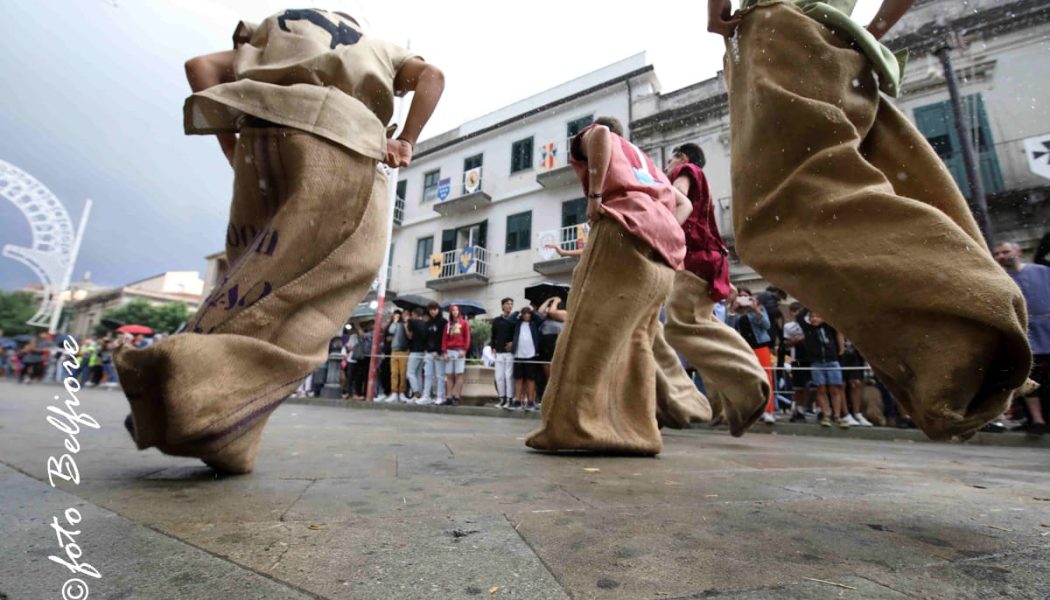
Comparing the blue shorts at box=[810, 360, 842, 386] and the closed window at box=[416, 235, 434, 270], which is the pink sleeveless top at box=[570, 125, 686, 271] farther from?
the closed window at box=[416, 235, 434, 270]

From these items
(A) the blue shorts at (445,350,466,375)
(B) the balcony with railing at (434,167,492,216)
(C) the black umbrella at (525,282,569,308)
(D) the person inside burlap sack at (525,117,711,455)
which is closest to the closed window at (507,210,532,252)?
(B) the balcony with railing at (434,167,492,216)

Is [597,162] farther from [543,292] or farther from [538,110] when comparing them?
[538,110]

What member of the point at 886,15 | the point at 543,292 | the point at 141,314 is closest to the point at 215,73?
the point at 886,15

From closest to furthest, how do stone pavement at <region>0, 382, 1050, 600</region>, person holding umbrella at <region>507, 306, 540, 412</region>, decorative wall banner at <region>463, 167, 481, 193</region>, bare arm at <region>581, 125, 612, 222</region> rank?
1. stone pavement at <region>0, 382, 1050, 600</region>
2. bare arm at <region>581, 125, 612, 222</region>
3. person holding umbrella at <region>507, 306, 540, 412</region>
4. decorative wall banner at <region>463, 167, 481, 193</region>

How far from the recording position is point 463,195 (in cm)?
1986

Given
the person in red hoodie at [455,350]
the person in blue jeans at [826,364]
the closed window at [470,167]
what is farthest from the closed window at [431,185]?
the person in blue jeans at [826,364]

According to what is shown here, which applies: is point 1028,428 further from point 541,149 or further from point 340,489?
point 541,149

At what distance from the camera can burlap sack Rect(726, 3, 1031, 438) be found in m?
1.00

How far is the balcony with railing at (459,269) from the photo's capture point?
1858cm

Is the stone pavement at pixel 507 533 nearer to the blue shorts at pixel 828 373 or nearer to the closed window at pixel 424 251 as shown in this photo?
the blue shorts at pixel 828 373

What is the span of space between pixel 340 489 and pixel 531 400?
7.19 m

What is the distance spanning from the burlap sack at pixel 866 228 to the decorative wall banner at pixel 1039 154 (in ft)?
38.9

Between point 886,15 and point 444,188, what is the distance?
20355 mm

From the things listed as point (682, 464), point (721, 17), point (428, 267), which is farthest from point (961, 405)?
point (428, 267)
